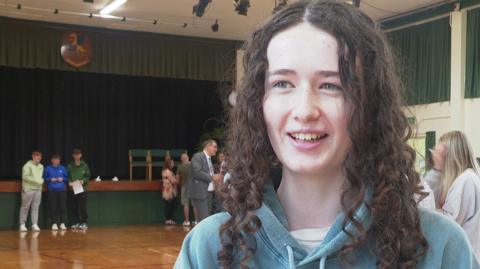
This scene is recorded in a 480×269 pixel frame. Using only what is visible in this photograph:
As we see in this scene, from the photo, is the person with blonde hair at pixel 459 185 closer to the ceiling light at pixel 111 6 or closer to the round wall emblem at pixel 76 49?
the ceiling light at pixel 111 6

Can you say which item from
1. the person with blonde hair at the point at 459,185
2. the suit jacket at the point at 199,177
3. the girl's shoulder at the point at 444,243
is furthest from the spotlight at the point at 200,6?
the girl's shoulder at the point at 444,243

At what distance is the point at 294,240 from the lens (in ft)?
3.19

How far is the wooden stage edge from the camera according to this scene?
1151 centimetres

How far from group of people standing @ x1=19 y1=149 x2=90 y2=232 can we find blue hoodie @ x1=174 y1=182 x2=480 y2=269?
10.8 meters

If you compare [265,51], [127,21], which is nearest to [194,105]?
[127,21]

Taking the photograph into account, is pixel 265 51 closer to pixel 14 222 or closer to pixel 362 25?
pixel 362 25

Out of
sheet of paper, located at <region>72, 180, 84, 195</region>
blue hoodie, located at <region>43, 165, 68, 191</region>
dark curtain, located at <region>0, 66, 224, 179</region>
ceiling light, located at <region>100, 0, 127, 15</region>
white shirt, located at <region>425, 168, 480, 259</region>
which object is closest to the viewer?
white shirt, located at <region>425, 168, 480, 259</region>

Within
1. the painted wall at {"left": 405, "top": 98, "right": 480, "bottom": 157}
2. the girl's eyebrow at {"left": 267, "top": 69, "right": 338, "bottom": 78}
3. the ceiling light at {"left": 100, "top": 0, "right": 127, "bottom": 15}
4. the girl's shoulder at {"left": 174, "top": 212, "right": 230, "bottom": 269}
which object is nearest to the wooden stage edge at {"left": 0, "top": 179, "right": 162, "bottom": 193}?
the ceiling light at {"left": 100, "top": 0, "right": 127, "bottom": 15}

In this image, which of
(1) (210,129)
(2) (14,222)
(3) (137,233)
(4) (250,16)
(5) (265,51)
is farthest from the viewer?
(1) (210,129)

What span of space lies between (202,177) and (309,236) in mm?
8499

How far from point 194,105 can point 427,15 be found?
685cm

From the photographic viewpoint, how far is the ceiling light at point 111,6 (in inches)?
459

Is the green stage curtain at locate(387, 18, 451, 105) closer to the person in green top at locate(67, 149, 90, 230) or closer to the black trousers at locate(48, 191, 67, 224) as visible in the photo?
the person in green top at locate(67, 149, 90, 230)

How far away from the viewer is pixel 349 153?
3.18 ft
